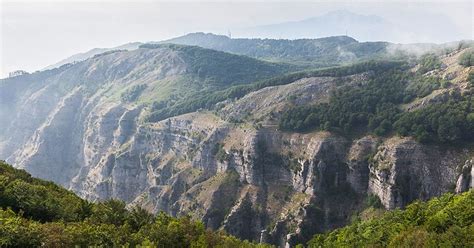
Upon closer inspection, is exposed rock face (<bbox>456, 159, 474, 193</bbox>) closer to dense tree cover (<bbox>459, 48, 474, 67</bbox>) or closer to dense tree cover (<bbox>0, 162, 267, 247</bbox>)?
dense tree cover (<bbox>459, 48, 474, 67</bbox>)

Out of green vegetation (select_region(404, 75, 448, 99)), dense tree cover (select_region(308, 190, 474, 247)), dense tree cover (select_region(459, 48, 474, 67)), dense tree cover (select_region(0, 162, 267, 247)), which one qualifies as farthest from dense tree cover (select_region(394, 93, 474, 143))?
dense tree cover (select_region(0, 162, 267, 247))

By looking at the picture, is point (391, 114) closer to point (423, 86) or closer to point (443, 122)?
point (443, 122)

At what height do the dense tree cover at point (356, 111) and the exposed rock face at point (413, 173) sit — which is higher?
the dense tree cover at point (356, 111)

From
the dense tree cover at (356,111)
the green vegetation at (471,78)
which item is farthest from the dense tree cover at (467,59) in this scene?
the dense tree cover at (356,111)

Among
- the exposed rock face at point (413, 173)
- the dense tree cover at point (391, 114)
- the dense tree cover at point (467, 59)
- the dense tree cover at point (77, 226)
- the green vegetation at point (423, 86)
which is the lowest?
the exposed rock face at point (413, 173)

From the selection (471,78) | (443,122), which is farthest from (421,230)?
(471,78)

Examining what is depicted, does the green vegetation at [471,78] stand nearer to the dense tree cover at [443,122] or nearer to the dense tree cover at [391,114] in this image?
the dense tree cover at [391,114]
